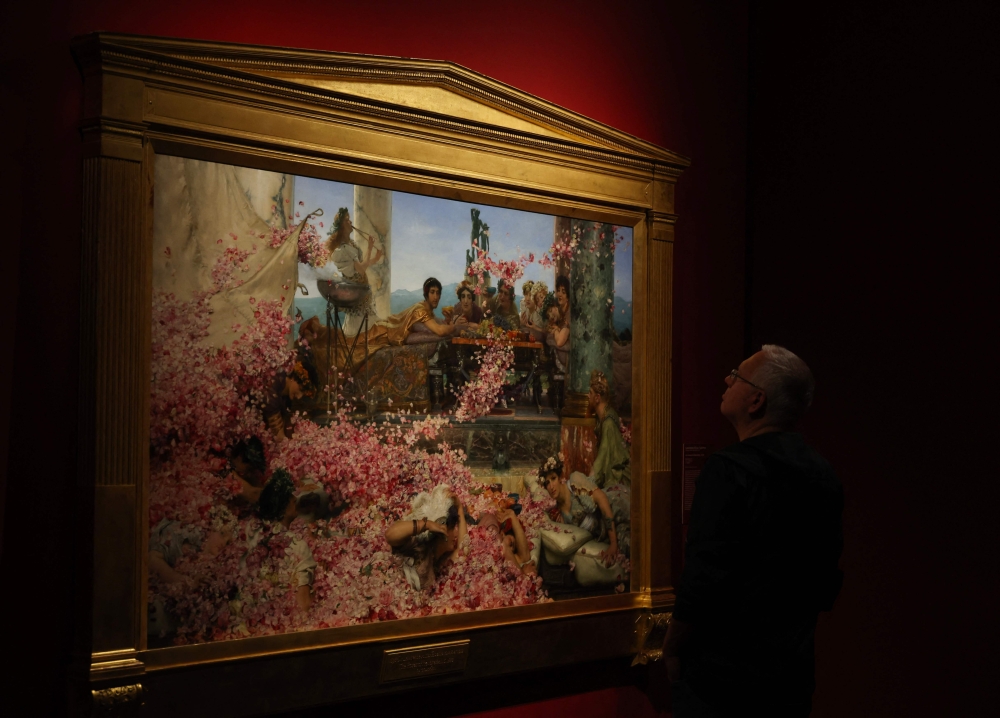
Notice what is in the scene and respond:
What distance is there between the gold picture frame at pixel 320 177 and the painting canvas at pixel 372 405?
0.07m

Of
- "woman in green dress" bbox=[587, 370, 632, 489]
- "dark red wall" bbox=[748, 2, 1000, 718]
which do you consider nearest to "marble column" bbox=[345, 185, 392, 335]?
"woman in green dress" bbox=[587, 370, 632, 489]

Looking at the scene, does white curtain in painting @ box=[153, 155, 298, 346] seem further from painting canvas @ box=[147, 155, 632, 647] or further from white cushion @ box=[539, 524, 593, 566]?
white cushion @ box=[539, 524, 593, 566]

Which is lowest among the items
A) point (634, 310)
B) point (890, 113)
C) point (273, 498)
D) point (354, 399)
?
point (273, 498)

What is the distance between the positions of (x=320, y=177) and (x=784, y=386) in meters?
1.94

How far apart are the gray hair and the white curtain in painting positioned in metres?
1.80

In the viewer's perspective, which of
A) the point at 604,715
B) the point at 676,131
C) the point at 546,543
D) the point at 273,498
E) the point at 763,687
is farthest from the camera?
the point at 676,131

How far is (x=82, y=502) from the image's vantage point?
3037mm

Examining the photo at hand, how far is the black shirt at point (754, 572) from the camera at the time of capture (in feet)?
9.45

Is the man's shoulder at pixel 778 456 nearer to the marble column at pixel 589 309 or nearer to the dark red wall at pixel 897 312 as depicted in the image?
the marble column at pixel 589 309

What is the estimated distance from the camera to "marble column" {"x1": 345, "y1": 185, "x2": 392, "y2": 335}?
357cm

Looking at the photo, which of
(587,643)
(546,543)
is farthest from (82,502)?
(587,643)

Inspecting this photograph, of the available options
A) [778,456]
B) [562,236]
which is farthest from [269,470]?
[778,456]

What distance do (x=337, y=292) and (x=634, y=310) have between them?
5.11 feet

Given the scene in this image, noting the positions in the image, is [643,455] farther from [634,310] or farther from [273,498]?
[273,498]
